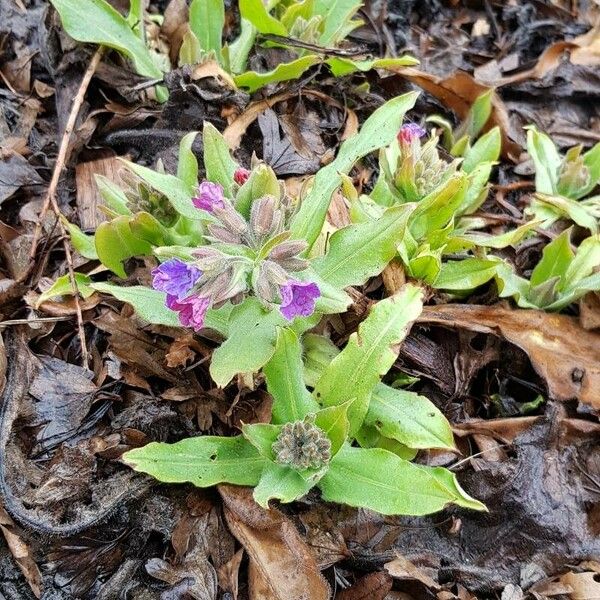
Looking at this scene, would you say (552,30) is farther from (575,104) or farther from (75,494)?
(75,494)

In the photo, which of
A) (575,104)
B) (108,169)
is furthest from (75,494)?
(575,104)

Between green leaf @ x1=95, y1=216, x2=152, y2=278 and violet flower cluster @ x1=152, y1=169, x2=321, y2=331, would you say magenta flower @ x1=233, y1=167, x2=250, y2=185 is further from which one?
green leaf @ x1=95, y1=216, x2=152, y2=278

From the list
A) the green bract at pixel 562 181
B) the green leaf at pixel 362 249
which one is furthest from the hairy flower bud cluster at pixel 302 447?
the green bract at pixel 562 181

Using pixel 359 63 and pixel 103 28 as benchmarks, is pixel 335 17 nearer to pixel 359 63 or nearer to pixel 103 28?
pixel 359 63

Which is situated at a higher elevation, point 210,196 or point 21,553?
point 210,196

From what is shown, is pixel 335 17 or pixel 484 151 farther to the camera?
pixel 335 17

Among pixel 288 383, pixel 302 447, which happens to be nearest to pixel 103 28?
pixel 288 383
